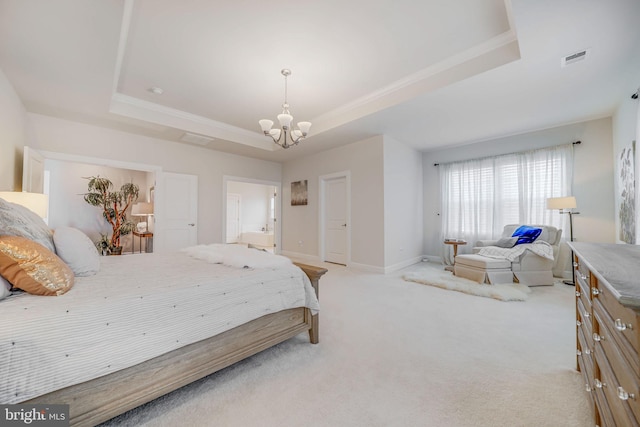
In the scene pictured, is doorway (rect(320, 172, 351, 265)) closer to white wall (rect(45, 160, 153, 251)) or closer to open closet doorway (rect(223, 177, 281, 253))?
open closet doorway (rect(223, 177, 281, 253))

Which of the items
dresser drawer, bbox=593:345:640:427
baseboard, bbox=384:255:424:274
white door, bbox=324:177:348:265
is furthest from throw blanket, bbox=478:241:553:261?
dresser drawer, bbox=593:345:640:427

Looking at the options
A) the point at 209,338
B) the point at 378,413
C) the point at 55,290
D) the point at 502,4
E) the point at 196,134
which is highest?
the point at 502,4

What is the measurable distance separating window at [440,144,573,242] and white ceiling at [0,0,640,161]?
0.70m

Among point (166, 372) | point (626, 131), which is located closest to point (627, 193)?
point (626, 131)

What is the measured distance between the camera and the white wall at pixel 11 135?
8.63 ft

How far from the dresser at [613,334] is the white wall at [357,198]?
3.32 metres

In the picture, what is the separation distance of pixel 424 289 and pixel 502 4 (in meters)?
3.21

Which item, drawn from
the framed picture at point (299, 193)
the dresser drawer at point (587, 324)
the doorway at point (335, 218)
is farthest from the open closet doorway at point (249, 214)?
the dresser drawer at point (587, 324)

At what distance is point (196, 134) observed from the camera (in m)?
4.45

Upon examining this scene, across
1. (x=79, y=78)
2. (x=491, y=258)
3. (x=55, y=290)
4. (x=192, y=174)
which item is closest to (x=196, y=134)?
(x=192, y=174)

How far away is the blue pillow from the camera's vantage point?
13.1ft

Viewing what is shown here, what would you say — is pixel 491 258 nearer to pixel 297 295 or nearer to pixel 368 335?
pixel 368 335

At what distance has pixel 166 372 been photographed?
1.35 m

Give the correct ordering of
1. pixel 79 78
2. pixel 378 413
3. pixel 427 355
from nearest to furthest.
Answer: pixel 378 413
pixel 427 355
pixel 79 78
